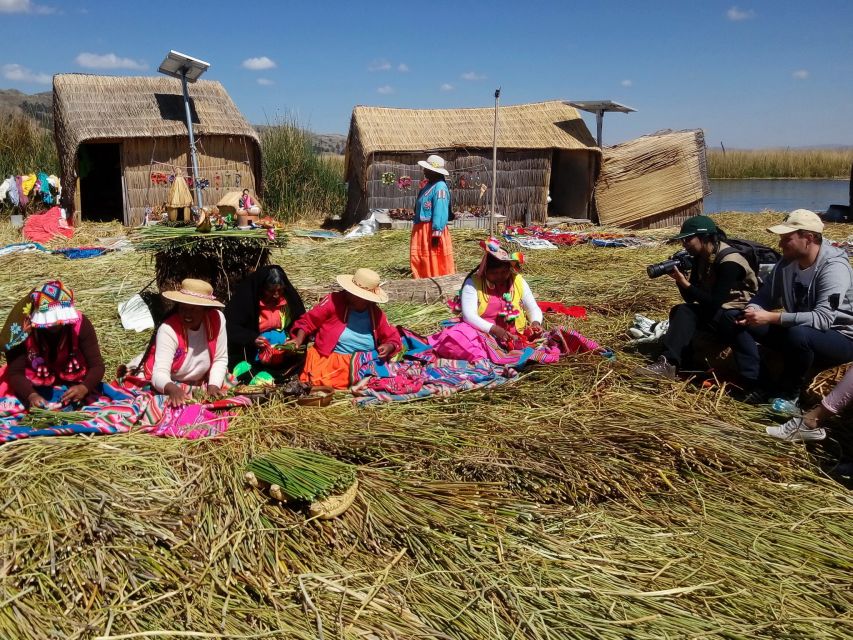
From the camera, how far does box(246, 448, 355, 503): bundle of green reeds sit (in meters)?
2.73

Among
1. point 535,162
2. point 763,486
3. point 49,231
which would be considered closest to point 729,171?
point 535,162

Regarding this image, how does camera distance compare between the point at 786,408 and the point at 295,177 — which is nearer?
the point at 786,408

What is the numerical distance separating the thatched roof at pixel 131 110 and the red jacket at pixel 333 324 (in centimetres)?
910

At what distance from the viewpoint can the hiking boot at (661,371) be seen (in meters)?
4.38

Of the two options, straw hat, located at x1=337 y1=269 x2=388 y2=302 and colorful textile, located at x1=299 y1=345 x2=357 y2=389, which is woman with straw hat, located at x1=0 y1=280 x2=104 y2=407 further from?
straw hat, located at x1=337 y1=269 x2=388 y2=302

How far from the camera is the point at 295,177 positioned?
15.4 m

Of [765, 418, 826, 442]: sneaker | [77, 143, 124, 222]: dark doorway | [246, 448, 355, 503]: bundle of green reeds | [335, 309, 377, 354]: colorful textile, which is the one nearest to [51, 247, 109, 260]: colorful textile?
[77, 143, 124, 222]: dark doorway

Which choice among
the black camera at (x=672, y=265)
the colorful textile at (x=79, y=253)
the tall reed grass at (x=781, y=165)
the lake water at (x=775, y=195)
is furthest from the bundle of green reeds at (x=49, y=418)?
the tall reed grass at (x=781, y=165)

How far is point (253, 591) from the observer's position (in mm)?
2447

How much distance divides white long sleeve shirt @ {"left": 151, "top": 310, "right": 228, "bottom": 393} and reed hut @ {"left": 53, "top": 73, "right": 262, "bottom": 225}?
8.65 meters

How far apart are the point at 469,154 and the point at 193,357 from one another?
10.5 meters

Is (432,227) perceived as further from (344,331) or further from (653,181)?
(653,181)

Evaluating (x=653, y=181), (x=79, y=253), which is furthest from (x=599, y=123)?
(x=79, y=253)

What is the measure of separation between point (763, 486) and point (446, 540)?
146 centimetres
